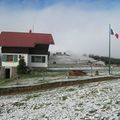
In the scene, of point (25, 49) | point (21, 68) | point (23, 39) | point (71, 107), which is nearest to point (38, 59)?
point (25, 49)

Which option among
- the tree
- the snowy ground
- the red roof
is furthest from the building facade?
the snowy ground

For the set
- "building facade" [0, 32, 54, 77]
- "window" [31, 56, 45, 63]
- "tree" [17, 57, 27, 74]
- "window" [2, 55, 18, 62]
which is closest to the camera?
"tree" [17, 57, 27, 74]

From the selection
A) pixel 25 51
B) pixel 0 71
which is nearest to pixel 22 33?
pixel 25 51

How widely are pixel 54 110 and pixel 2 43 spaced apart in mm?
41841

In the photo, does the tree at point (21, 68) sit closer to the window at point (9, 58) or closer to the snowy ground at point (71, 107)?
the window at point (9, 58)

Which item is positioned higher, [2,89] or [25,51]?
[25,51]

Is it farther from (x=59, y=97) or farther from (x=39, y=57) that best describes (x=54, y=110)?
(x=39, y=57)

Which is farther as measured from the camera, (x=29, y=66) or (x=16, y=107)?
(x=29, y=66)

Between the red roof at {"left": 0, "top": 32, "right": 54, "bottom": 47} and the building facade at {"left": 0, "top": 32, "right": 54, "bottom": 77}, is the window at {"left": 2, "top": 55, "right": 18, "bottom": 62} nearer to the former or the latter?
the building facade at {"left": 0, "top": 32, "right": 54, "bottom": 77}

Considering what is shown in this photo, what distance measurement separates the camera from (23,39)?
59.4 m

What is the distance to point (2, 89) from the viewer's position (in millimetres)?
29953

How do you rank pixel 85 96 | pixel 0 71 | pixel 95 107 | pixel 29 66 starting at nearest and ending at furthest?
pixel 95 107, pixel 85 96, pixel 0 71, pixel 29 66

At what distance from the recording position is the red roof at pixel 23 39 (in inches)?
2290

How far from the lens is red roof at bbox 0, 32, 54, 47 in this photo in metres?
58.2
